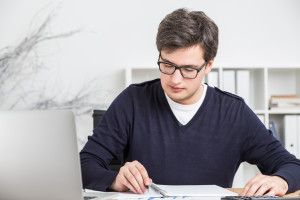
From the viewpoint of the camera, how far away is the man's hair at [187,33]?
1467mm

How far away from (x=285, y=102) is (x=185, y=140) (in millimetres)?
1818

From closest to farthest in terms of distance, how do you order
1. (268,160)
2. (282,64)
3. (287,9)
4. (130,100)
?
(268,160), (130,100), (282,64), (287,9)

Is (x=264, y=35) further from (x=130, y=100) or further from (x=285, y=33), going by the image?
(x=130, y=100)

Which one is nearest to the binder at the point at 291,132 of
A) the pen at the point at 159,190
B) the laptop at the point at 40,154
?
the pen at the point at 159,190

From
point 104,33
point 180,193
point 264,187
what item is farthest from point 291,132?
point 180,193

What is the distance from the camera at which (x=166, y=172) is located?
1.57 metres

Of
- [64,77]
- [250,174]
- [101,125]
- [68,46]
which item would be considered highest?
[68,46]

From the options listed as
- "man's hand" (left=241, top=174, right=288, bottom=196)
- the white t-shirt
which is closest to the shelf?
the white t-shirt

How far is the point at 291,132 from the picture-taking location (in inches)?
122

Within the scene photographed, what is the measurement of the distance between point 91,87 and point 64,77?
0.22 metres

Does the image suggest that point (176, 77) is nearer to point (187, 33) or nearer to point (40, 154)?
point (187, 33)

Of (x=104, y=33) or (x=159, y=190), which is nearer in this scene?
(x=159, y=190)

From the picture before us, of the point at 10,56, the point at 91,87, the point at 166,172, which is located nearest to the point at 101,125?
the point at 166,172

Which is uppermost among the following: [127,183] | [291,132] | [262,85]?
[262,85]
